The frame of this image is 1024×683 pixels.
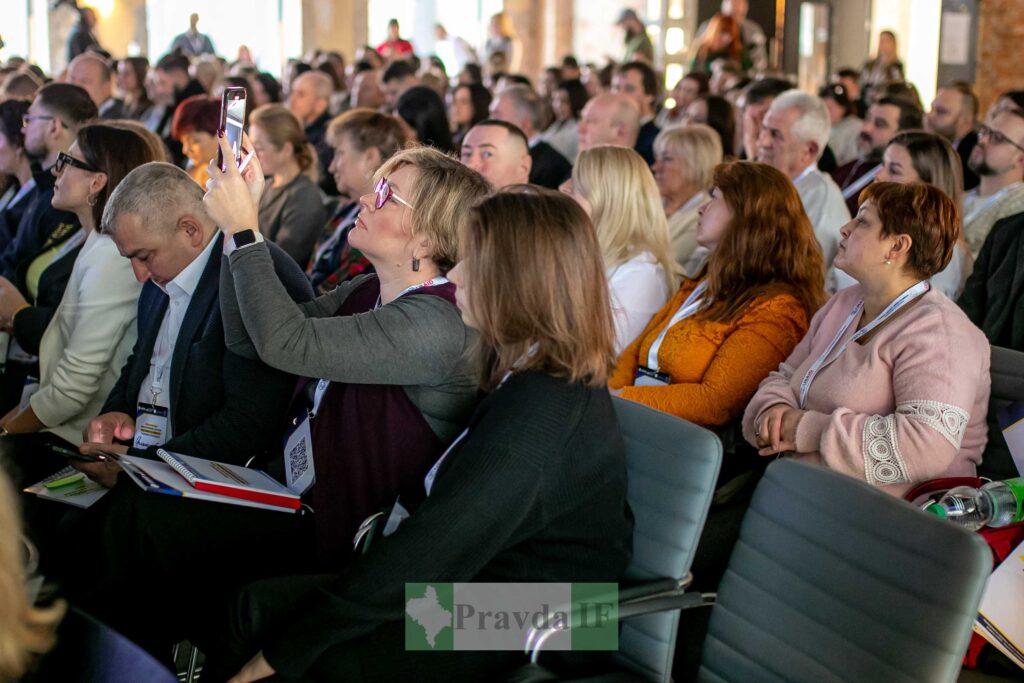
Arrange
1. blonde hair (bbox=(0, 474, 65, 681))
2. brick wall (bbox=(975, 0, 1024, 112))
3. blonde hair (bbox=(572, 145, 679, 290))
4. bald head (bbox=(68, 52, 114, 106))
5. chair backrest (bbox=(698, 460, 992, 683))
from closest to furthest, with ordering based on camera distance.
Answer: blonde hair (bbox=(0, 474, 65, 681)) → chair backrest (bbox=(698, 460, 992, 683)) → blonde hair (bbox=(572, 145, 679, 290)) → bald head (bbox=(68, 52, 114, 106)) → brick wall (bbox=(975, 0, 1024, 112))

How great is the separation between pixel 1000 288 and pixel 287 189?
327cm

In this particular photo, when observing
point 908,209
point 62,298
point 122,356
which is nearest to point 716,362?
point 908,209

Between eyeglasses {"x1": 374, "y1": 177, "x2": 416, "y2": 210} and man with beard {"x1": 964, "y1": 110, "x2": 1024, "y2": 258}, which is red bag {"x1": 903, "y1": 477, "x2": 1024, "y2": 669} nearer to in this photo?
eyeglasses {"x1": 374, "y1": 177, "x2": 416, "y2": 210}

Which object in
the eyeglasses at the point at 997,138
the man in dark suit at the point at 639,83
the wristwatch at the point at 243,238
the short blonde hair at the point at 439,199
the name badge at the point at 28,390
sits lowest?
the name badge at the point at 28,390

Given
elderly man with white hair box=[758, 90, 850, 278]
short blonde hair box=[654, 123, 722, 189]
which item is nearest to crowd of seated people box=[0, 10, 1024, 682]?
short blonde hair box=[654, 123, 722, 189]

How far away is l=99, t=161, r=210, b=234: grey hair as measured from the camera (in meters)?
2.71

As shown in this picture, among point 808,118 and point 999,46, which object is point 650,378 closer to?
point 808,118

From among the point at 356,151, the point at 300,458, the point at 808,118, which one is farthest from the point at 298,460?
the point at 808,118

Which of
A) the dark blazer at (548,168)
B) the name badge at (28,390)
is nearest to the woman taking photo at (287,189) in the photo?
the dark blazer at (548,168)

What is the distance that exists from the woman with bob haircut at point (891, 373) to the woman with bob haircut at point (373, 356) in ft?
2.83

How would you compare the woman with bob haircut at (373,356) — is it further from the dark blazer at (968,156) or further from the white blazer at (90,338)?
the dark blazer at (968,156)

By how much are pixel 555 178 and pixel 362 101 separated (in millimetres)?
3344

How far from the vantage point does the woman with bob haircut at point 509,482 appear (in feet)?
5.53

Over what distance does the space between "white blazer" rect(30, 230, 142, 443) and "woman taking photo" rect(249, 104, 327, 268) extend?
1965mm
